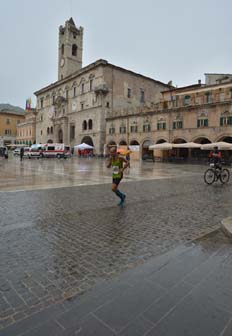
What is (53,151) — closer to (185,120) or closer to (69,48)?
(185,120)

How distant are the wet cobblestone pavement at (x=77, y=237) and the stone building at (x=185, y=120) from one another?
83.0 feet

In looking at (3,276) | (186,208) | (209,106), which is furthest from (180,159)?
(3,276)

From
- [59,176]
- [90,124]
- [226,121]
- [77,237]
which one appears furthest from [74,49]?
[77,237]

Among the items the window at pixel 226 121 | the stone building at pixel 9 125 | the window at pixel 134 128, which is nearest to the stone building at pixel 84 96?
the window at pixel 134 128

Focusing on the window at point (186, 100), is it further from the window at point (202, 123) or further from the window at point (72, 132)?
the window at point (72, 132)

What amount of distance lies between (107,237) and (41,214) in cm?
227

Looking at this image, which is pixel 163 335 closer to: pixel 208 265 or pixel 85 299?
pixel 85 299

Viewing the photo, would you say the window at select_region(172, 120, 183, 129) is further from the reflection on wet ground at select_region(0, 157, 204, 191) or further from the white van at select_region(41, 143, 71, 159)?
the white van at select_region(41, 143, 71, 159)

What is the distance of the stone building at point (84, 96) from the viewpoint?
45.2 meters

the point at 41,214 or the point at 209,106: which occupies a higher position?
the point at 209,106

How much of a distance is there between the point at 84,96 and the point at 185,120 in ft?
83.0

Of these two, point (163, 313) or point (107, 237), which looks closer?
point (163, 313)

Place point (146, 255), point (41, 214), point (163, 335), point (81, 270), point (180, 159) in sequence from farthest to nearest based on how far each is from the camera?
1. point (180, 159)
2. point (41, 214)
3. point (146, 255)
4. point (81, 270)
5. point (163, 335)

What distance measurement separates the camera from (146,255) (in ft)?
11.2
